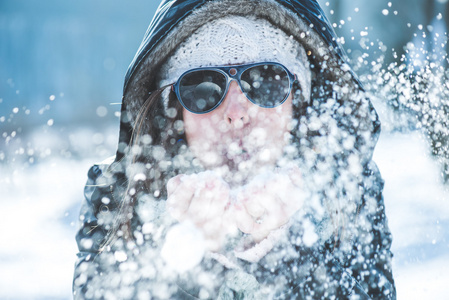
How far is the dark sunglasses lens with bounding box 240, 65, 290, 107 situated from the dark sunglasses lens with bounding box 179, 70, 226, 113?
11 centimetres

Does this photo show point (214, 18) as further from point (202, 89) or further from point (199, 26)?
point (202, 89)

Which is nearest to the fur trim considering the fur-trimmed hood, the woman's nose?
the fur-trimmed hood

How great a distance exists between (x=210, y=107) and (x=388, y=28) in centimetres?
446

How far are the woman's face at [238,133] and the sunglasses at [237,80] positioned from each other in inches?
1.1

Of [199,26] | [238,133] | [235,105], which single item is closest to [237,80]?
[235,105]

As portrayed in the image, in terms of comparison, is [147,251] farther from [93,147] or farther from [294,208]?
[93,147]

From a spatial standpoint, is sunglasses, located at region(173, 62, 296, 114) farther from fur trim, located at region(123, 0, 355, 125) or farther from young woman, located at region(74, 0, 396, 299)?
fur trim, located at region(123, 0, 355, 125)

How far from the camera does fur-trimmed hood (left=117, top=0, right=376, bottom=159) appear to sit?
63.9 inches

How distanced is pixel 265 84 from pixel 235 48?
20 cm

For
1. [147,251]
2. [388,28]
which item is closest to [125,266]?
[147,251]

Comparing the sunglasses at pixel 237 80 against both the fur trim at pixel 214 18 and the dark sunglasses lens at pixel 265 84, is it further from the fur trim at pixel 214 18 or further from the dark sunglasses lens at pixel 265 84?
the fur trim at pixel 214 18

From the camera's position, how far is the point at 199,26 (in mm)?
1647

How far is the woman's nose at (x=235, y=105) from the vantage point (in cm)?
155

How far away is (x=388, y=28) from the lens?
5.04 meters
